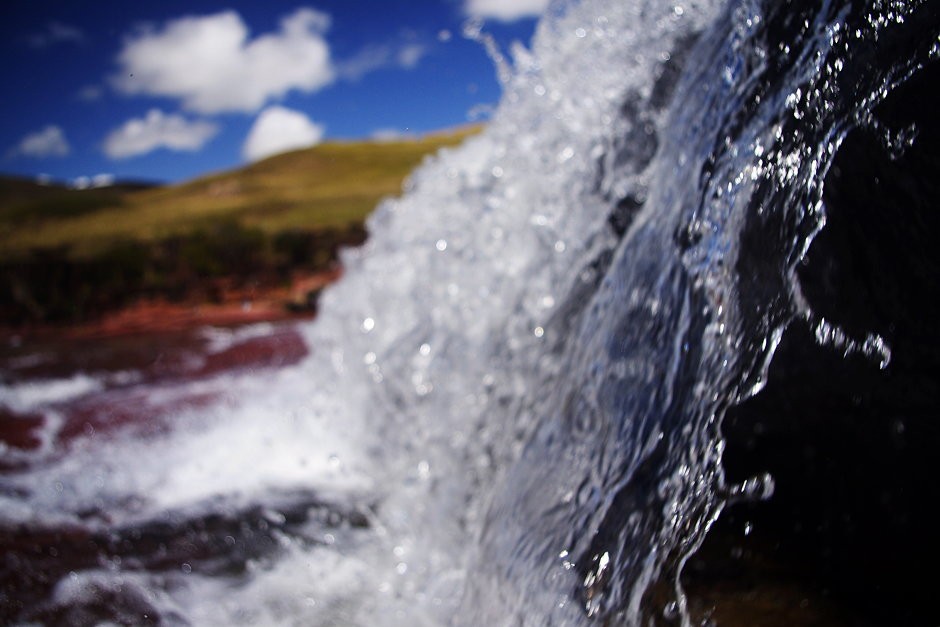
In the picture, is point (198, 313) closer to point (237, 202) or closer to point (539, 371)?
point (539, 371)

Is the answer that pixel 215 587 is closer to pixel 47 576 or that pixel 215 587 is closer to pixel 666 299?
pixel 47 576

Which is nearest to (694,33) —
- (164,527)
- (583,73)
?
(583,73)

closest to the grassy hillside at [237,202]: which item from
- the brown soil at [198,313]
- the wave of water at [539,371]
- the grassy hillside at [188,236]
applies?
the grassy hillside at [188,236]

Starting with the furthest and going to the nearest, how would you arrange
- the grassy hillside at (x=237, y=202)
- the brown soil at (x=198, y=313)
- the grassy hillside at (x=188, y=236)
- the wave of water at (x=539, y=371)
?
the grassy hillside at (x=237, y=202) → the grassy hillside at (x=188, y=236) → the brown soil at (x=198, y=313) → the wave of water at (x=539, y=371)

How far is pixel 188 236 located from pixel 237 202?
1743 cm

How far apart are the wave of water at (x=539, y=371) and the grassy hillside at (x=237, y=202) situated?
7386 millimetres

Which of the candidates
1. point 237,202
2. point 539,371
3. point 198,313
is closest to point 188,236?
point 198,313

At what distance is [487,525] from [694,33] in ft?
5.76

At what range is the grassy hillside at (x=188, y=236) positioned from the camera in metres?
10.0

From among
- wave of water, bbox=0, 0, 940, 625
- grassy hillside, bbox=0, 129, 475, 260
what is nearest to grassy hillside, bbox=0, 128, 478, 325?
grassy hillside, bbox=0, 129, 475, 260

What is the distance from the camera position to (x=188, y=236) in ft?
47.0

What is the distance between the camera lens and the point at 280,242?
13.0 meters

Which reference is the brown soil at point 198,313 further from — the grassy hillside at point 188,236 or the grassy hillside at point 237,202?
the grassy hillside at point 237,202

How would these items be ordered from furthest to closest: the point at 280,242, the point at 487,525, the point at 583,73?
the point at 280,242 < the point at 583,73 < the point at 487,525
